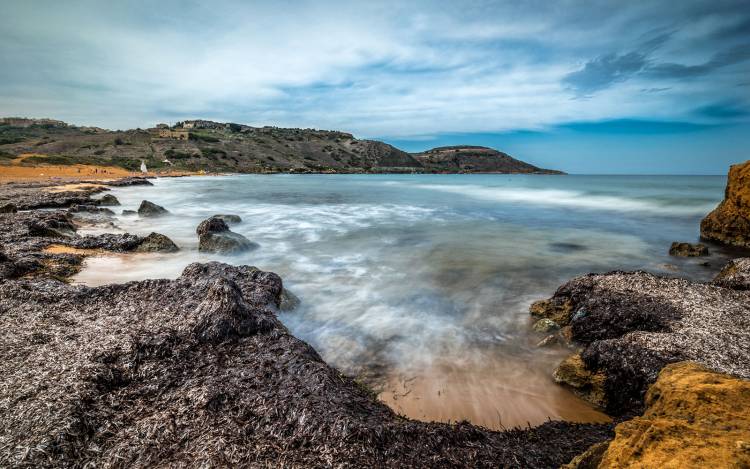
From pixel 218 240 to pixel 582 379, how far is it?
29.6 feet

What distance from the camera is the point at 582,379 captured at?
4012 millimetres

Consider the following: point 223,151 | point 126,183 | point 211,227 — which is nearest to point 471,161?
point 223,151

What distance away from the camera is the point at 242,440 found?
241 centimetres

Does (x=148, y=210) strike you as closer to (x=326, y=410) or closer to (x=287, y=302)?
(x=287, y=302)

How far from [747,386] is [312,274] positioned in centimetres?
750

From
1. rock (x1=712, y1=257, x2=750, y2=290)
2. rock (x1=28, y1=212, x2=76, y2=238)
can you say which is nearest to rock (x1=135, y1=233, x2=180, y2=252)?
rock (x1=28, y1=212, x2=76, y2=238)

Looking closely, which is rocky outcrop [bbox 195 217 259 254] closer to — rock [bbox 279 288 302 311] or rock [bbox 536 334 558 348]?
rock [bbox 279 288 302 311]

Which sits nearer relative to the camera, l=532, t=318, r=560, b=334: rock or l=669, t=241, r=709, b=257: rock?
l=532, t=318, r=560, b=334: rock

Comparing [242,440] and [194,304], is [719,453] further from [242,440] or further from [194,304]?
[194,304]

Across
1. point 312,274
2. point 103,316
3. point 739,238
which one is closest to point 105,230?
point 312,274

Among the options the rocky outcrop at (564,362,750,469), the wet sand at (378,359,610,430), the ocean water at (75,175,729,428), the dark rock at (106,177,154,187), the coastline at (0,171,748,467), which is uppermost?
the dark rock at (106,177,154,187)

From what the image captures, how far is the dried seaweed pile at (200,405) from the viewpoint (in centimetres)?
233

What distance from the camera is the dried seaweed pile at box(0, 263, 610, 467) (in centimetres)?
233

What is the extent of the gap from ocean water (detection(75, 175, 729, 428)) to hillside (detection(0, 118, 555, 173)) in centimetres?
4360
